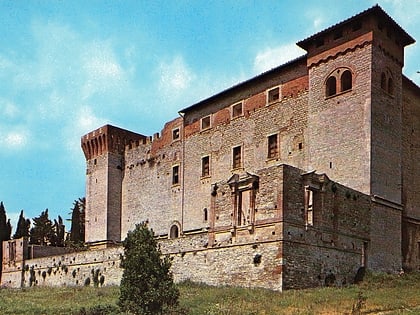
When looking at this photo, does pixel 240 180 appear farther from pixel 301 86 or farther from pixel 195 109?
pixel 195 109

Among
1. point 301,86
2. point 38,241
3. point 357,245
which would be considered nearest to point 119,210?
point 38,241

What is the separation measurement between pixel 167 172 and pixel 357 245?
17.4 meters

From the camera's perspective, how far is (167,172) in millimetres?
40938

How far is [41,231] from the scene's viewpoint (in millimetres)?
50312

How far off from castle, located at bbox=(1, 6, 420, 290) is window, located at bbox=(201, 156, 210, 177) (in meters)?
0.11

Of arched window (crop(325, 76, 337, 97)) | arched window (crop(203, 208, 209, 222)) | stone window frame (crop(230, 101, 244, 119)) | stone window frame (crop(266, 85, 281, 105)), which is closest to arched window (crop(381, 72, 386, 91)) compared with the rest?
arched window (crop(325, 76, 337, 97))

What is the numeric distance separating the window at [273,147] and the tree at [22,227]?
24.9 meters

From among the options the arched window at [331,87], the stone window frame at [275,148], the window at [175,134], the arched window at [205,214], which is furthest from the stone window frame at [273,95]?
the window at [175,134]

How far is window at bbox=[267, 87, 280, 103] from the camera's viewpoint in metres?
33.2

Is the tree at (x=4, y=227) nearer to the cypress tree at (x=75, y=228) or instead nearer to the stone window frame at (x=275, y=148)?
the cypress tree at (x=75, y=228)

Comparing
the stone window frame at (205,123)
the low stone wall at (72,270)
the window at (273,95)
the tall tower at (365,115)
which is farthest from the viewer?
the stone window frame at (205,123)

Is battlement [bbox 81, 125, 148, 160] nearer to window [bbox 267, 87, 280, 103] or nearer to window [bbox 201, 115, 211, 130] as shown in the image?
window [bbox 201, 115, 211, 130]

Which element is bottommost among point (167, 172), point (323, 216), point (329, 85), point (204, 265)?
point (204, 265)

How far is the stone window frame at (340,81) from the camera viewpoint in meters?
29.0
